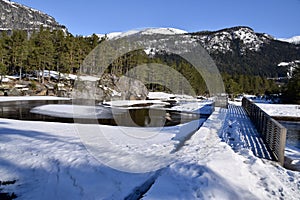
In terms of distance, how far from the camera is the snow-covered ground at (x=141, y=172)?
489 centimetres

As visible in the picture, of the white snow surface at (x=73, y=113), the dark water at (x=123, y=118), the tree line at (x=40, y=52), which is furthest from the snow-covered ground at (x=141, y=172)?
the tree line at (x=40, y=52)

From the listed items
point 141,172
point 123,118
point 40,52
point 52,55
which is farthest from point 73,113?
point 52,55

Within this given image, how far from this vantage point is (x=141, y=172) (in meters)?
6.07

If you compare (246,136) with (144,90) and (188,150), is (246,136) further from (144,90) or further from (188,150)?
(144,90)

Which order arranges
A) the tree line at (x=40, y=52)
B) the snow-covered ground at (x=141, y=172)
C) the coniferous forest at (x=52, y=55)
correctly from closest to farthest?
1. the snow-covered ground at (x=141, y=172)
2. the tree line at (x=40, y=52)
3. the coniferous forest at (x=52, y=55)

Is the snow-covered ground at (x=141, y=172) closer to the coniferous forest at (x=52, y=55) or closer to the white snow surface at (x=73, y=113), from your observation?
the white snow surface at (x=73, y=113)

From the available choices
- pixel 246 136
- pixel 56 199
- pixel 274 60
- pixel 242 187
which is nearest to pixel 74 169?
pixel 56 199

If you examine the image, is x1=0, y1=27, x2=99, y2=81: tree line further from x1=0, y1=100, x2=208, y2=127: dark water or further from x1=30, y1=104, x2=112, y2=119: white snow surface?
x1=0, y1=100, x2=208, y2=127: dark water

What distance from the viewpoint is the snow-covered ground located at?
4.89m

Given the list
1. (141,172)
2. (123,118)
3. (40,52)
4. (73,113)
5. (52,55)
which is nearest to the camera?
(141,172)

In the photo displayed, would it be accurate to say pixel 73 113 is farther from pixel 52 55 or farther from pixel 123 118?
pixel 52 55

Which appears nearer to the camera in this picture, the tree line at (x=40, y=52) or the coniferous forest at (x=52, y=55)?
the tree line at (x=40, y=52)

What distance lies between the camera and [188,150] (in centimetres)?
765

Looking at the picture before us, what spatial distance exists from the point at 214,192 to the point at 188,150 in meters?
3.00
